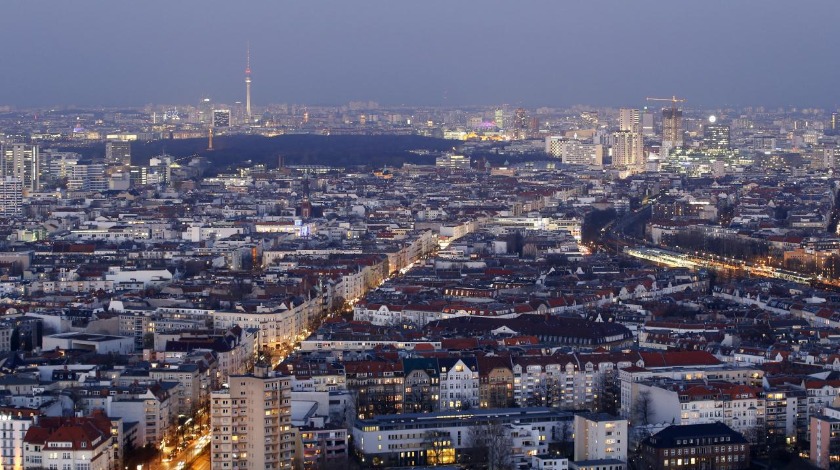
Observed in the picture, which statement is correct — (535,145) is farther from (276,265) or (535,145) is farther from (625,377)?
(625,377)

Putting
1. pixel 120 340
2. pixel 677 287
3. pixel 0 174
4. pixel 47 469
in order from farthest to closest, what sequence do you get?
1. pixel 0 174
2. pixel 677 287
3. pixel 120 340
4. pixel 47 469

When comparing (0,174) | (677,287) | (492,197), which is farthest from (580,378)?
(0,174)

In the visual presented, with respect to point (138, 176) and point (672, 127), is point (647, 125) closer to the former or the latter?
point (672, 127)

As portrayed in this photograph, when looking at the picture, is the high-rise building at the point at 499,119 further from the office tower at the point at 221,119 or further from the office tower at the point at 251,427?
the office tower at the point at 251,427

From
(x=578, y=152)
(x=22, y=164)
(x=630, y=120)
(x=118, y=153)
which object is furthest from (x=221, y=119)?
(x=22, y=164)

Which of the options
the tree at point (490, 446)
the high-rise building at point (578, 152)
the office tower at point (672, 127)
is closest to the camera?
the tree at point (490, 446)

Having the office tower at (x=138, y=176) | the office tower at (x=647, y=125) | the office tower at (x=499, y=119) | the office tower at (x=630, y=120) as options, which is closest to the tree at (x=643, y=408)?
the office tower at (x=138, y=176)
